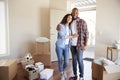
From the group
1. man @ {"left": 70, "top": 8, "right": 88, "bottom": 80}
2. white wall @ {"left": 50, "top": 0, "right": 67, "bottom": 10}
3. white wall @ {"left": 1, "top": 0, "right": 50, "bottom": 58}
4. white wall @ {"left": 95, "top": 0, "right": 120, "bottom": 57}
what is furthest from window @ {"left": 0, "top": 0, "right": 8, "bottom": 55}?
white wall @ {"left": 95, "top": 0, "right": 120, "bottom": 57}

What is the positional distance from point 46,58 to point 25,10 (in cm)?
161

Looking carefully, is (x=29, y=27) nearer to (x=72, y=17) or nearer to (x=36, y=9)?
(x=36, y=9)

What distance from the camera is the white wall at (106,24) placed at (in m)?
4.32

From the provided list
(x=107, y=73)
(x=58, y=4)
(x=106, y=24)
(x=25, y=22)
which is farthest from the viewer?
(x=58, y=4)

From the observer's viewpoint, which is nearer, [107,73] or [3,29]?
[107,73]

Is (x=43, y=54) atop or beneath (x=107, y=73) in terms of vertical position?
atop

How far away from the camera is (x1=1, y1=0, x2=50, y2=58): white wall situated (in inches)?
180

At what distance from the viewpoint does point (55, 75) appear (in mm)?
3684

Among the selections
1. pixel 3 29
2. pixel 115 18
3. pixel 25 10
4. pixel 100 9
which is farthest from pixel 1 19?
pixel 115 18

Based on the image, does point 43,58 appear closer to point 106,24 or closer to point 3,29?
point 3,29

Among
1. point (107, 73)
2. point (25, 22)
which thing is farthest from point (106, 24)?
point (25, 22)

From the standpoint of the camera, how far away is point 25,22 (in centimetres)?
477

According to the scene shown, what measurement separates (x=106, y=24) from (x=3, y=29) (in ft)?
9.71

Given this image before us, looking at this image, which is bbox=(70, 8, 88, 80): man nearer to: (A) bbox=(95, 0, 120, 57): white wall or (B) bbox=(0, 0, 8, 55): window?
(A) bbox=(95, 0, 120, 57): white wall
